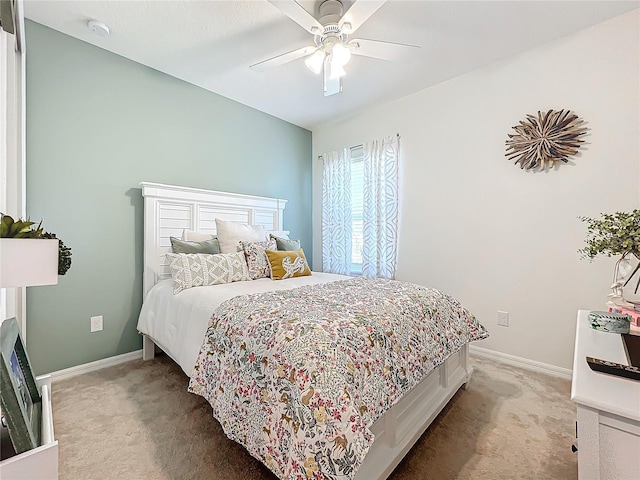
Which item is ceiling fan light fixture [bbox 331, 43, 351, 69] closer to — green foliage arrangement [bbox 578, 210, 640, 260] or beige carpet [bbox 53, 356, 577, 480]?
green foliage arrangement [bbox 578, 210, 640, 260]

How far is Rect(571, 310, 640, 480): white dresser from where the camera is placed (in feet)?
2.25

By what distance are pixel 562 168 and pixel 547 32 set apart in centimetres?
103

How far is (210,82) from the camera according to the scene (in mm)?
2943

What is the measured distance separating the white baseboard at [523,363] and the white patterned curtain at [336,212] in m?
1.64

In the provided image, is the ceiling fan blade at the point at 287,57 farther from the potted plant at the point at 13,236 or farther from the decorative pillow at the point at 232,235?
the potted plant at the point at 13,236

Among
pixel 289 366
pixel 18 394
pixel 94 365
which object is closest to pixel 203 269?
pixel 94 365

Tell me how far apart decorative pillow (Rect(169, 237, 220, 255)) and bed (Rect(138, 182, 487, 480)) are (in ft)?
0.88

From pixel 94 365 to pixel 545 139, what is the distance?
408 cm

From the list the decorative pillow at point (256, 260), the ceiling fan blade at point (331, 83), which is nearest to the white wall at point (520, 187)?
the ceiling fan blade at point (331, 83)

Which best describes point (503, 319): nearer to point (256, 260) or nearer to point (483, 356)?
point (483, 356)

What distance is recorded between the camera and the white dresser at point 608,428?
0.68 m

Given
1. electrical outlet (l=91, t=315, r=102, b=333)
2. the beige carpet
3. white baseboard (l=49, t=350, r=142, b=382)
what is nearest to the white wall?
the beige carpet

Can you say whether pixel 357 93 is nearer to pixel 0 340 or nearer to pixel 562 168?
pixel 562 168

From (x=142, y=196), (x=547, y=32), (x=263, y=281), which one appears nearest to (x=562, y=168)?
(x=547, y=32)
